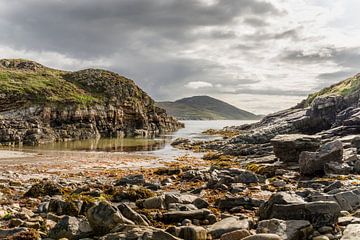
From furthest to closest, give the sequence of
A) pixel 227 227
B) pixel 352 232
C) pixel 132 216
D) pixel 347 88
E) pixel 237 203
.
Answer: pixel 347 88 < pixel 237 203 < pixel 132 216 < pixel 227 227 < pixel 352 232

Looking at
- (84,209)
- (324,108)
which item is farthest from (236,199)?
(324,108)

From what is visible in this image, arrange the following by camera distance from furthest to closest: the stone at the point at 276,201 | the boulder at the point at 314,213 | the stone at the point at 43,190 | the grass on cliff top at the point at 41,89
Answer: the grass on cliff top at the point at 41,89
the stone at the point at 43,190
the stone at the point at 276,201
the boulder at the point at 314,213

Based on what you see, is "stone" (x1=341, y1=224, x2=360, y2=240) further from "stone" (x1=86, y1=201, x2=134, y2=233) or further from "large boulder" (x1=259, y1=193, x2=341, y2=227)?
"stone" (x1=86, y1=201, x2=134, y2=233)

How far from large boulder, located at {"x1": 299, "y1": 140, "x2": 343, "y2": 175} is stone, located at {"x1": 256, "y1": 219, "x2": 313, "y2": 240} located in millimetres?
18015

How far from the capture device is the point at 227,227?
11.8 metres

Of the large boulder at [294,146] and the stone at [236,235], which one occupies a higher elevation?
the large boulder at [294,146]

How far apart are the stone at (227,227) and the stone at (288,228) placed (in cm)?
64

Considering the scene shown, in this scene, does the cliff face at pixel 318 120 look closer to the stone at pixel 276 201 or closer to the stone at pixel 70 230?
the stone at pixel 276 201

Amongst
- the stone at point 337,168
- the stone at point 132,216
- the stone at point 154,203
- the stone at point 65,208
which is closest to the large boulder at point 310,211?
the stone at point 132,216

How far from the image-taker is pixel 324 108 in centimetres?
7131

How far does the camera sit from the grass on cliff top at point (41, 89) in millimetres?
89912

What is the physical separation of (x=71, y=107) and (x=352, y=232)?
302 ft

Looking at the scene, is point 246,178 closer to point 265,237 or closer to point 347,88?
point 265,237

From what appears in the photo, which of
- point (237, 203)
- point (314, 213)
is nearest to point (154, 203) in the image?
point (237, 203)
